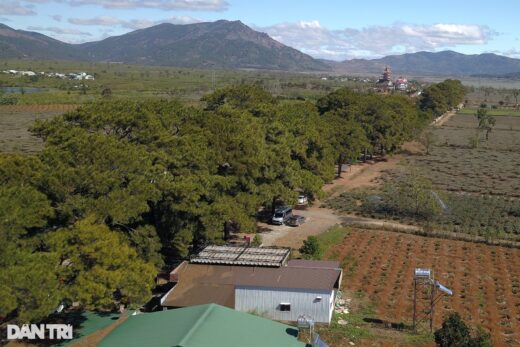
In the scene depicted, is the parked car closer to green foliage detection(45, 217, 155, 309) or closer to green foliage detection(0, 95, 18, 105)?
green foliage detection(45, 217, 155, 309)

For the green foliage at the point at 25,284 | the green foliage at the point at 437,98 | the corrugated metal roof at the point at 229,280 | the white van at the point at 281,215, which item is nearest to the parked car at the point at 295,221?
the white van at the point at 281,215

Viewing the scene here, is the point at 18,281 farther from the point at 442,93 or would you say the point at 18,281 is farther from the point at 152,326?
the point at 442,93

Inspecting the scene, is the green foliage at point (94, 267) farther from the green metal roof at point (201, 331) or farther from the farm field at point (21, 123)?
the farm field at point (21, 123)

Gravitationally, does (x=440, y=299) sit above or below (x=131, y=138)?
below

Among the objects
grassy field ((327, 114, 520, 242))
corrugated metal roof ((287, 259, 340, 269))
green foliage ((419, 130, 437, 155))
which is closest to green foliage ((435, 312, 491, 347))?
corrugated metal roof ((287, 259, 340, 269))

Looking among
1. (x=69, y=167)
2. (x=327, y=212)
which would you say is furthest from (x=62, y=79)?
(x=69, y=167)

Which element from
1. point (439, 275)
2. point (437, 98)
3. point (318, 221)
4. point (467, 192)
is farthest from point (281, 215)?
point (437, 98)
